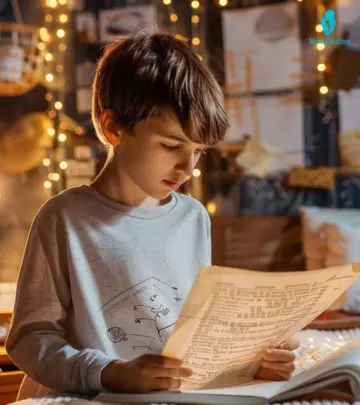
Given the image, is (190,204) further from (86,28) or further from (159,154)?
(86,28)

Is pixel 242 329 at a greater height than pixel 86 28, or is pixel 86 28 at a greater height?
pixel 86 28

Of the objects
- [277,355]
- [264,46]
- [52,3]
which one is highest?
[52,3]

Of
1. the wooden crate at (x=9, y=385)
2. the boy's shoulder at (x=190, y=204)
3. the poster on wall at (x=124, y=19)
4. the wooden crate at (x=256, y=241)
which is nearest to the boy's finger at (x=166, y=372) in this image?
the boy's shoulder at (x=190, y=204)

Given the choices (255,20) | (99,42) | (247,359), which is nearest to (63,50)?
(99,42)

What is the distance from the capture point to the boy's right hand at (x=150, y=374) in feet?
2.53

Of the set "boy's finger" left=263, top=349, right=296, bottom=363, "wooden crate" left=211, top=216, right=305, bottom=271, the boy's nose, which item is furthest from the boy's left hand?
"wooden crate" left=211, top=216, right=305, bottom=271

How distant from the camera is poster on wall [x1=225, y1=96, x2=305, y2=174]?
254 centimetres

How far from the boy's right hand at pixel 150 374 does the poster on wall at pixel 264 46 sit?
1898mm

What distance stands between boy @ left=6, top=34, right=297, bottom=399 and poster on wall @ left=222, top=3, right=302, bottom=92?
1518mm

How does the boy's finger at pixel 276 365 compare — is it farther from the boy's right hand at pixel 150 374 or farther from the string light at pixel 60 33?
the string light at pixel 60 33

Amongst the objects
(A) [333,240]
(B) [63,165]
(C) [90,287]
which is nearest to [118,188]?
(C) [90,287]

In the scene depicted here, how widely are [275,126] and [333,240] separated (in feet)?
1.80

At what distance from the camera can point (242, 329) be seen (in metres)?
0.82

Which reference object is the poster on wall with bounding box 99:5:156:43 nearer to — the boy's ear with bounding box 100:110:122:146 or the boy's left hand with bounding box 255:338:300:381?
the boy's ear with bounding box 100:110:122:146
